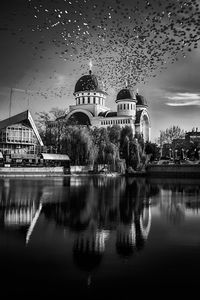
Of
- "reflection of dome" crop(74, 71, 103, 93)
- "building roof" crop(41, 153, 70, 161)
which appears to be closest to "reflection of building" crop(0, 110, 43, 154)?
"building roof" crop(41, 153, 70, 161)

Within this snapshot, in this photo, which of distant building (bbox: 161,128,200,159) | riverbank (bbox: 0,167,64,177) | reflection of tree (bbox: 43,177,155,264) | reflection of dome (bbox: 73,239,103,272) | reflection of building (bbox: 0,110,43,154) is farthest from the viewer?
distant building (bbox: 161,128,200,159)

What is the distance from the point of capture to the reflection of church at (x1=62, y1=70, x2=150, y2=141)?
267ft

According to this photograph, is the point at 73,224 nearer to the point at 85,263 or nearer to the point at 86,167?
the point at 85,263

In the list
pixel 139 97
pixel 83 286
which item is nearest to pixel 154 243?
pixel 83 286

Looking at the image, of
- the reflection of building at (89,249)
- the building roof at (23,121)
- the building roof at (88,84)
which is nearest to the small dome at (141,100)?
the building roof at (88,84)

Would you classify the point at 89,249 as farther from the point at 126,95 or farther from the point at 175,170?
the point at 126,95

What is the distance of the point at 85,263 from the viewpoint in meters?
7.45

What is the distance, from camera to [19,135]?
5753cm

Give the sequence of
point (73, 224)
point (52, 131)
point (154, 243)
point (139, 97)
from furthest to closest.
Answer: point (139, 97)
point (52, 131)
point (73, 224)
point (154, 243)

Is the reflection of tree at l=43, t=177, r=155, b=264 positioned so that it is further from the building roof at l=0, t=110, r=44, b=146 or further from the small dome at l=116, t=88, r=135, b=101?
the small dome at l=116, t=88, r=135, b=101

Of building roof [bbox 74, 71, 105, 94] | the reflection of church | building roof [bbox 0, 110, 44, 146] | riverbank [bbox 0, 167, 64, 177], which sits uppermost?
building roof [bbox 74, 71, 105, 94]

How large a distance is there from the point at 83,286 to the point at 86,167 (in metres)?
46.3

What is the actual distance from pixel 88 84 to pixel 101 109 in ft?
24.1

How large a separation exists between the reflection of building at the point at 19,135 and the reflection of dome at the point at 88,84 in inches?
1177
